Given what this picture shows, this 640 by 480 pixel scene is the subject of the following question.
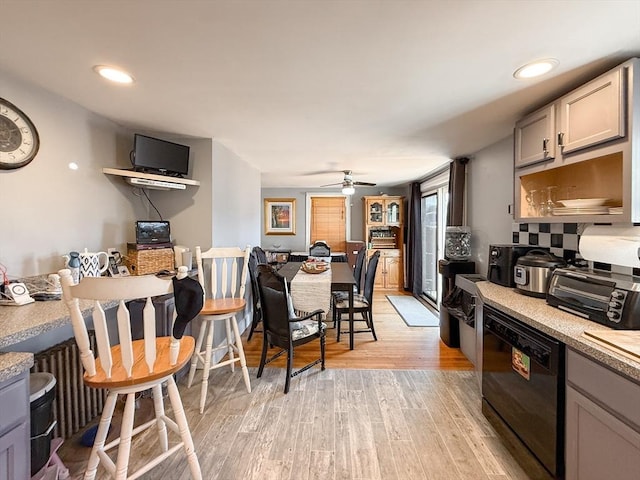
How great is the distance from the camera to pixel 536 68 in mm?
1581

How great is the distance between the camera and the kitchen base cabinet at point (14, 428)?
100 cm

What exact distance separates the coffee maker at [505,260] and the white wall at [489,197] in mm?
660

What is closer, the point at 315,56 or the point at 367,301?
the point at 315,56

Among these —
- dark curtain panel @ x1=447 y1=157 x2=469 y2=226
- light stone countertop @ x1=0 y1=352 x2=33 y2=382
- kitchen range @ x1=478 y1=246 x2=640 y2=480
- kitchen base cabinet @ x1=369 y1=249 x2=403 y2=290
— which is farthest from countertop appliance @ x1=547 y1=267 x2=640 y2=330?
kitchen base cabinet @ x1=369 y1=249 x2=403 y2=290

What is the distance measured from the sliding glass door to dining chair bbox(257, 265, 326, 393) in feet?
9.72

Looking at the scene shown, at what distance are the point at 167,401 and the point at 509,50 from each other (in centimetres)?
314

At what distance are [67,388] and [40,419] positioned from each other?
535 mm

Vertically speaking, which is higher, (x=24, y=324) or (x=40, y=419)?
(x=24, y=324)

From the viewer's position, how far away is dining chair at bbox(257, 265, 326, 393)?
95.4 inches

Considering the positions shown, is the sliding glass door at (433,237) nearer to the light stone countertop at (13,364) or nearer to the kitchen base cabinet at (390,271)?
the kitchen base cabinet at (390,271)

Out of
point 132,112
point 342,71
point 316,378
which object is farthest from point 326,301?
point 132,112

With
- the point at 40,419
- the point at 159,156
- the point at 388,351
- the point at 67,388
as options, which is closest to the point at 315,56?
the point at 159,156

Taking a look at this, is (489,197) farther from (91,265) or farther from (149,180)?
(91,265)

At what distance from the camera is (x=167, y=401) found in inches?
91.8
